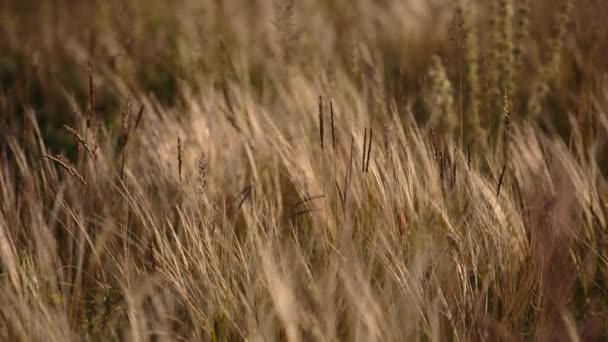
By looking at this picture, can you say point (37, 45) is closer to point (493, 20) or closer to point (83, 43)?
point (83, 43)

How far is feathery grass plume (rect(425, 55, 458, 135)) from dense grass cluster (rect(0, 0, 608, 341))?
0.01m

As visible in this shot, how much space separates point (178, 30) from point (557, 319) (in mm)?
2851

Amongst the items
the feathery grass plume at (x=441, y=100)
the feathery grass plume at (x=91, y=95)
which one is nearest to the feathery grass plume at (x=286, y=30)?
the feathery grass plume at (x=441, y=100)

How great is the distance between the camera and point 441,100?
2.43 metres

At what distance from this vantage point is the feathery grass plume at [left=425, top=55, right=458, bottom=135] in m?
2.38

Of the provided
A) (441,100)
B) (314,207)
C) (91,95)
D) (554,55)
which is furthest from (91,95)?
(554,55)

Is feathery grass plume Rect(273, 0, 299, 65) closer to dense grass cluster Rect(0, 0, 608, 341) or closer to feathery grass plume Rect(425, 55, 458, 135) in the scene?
dense grass cluster Rect(0, 0, 608, 341)

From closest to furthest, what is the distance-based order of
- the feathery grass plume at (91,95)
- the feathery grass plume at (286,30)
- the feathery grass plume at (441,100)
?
the feathery grass plume at (91,95)
the feathery grass plume at (441,100)
the feathery grass plume at (286,30)

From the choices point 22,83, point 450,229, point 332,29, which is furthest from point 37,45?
point 450,229

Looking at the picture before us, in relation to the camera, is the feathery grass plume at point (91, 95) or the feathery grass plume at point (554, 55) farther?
the feathery grass plume at point (554, 55)

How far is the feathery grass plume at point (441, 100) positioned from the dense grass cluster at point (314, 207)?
11 millimetres

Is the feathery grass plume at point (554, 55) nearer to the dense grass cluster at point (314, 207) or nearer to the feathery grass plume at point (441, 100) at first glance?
the dense grass cluster at point (314, 207)

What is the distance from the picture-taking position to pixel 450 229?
70.7 inches

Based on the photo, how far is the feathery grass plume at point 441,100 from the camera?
93.9 inches
